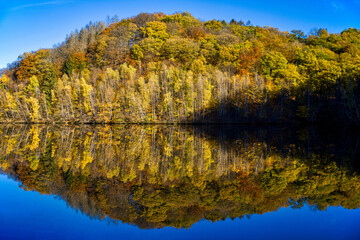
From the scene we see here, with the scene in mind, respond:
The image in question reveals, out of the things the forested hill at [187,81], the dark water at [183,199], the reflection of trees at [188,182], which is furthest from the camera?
the forested hill at [187,81]

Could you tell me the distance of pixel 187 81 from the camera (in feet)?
191

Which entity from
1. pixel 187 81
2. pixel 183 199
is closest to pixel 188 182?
pixel 183 199

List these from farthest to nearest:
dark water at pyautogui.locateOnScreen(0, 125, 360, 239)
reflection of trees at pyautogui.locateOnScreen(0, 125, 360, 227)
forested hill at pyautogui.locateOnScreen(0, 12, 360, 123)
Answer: forested hill at pyautogui.locateOnScreen(0, 12, 360, 123), reflection of trees at pyautogui.locateOnScreen(0, 125, 360, 227), dark water at pyautogui.locateOnScreen(0, 125, 360, 239)

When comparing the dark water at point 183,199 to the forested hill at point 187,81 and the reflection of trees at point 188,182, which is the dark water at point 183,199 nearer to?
the reflection of trees at point 188,182

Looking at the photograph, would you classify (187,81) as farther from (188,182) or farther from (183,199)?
(183,199)

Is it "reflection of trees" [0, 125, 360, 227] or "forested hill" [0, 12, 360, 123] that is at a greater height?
"forested hill" [0, 12, 360, 123]

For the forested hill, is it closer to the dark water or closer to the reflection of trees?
the reflection of trees

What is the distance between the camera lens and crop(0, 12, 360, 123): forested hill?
51625mm

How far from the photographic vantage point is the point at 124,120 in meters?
60.8

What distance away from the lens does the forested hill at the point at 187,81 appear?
51625 millimetres

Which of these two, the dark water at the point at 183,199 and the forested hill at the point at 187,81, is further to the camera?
the forested hill at the point at 187,81

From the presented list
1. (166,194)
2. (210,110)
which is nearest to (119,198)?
(166,194)

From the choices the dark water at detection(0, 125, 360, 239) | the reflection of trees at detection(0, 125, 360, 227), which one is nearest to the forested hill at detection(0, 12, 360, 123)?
the reflection of trees at detection(0, 125, 360, 227)

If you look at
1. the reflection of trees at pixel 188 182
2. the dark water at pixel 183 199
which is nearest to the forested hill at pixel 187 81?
the reflection of trees at pixel 188 182
